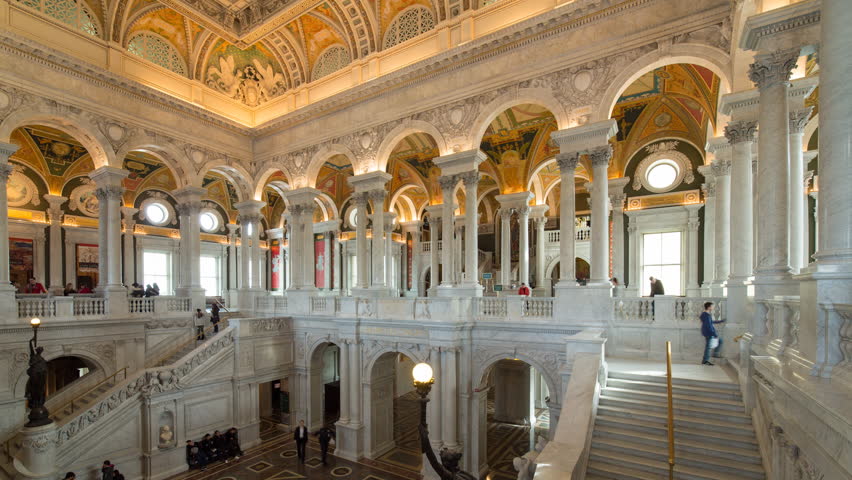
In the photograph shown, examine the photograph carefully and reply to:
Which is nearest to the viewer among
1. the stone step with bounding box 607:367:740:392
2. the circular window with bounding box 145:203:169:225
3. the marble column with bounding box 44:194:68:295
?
the stone step with bounding box 607:367:740:392

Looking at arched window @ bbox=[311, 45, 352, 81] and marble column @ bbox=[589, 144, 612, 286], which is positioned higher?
arched window @ bbox=[311, 45, 352, 81]

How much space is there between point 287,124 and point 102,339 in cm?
991

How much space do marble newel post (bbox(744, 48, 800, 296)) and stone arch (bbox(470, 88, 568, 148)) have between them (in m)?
4.90

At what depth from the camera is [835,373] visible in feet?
13.1

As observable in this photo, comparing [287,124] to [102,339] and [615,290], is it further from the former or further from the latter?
[615,290]

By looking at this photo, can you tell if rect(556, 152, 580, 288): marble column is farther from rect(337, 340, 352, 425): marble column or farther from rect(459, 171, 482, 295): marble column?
rect(337, 340, 352, 425): marble column

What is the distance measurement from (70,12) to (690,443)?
64.9 feet

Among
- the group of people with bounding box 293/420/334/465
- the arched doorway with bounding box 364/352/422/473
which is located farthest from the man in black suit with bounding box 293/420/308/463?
the arched doorway with bounding box 364/352/422/473

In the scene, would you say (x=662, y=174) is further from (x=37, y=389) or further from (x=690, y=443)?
(x=37, y=389)

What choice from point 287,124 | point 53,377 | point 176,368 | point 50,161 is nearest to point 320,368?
point 176,368

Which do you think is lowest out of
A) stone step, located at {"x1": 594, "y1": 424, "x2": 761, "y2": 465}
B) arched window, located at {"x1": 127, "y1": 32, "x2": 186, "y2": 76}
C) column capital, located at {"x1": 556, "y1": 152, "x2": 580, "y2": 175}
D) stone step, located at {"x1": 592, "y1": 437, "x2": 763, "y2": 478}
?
stone step, located at {"x1": 592, "y1": 437, "x2": 763, "y2": 478}

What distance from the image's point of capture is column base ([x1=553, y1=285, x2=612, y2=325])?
34.0 ft

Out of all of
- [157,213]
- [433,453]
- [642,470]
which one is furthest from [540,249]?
[157,213]

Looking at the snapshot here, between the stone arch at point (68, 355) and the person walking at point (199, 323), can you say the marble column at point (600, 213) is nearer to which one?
the person walking at point (199, 323)
